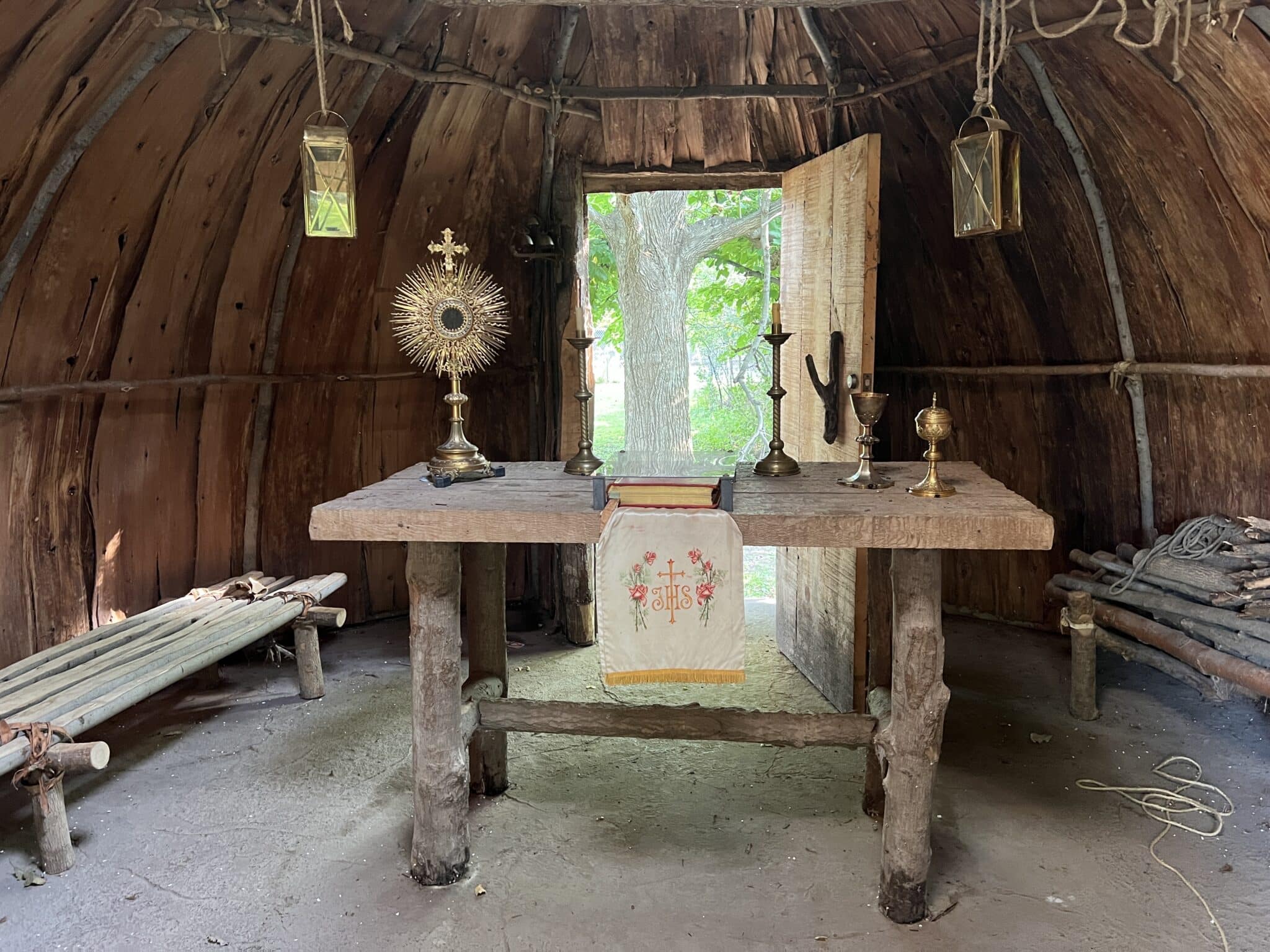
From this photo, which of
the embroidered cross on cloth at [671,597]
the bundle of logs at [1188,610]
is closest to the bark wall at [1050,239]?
the bundle of logs at [1188,610]

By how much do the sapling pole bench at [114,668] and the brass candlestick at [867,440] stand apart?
103 inches

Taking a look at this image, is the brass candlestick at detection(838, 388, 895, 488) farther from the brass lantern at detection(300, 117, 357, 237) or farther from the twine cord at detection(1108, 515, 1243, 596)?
the twine cord at detection(1108, 515, 1243, 596)

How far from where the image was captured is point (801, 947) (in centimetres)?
285

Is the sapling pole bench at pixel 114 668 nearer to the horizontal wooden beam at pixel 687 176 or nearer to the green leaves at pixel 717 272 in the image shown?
the horizontal wooden beam at pixel 687 176

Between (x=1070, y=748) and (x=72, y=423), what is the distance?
4568 mm

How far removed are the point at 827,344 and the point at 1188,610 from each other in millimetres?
1921

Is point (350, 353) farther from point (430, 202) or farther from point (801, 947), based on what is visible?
point (801, 947)

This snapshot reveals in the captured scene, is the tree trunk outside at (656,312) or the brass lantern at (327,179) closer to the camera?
the brass lantern at (327,179)

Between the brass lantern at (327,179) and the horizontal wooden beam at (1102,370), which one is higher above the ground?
the brass lantern at (327,179)

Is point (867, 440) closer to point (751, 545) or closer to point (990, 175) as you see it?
point (751, 545)

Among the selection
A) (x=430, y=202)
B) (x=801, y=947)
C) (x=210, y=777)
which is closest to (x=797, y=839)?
(x=801, y=947)

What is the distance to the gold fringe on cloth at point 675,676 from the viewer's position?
298 cm

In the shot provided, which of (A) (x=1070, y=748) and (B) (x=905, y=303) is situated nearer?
(A) (x=1070, y=748)

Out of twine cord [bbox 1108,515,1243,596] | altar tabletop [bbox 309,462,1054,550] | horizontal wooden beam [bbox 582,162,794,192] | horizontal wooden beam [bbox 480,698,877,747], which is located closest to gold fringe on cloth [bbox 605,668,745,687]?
horizontal wooden beam [bbox 480,698,877,747]
